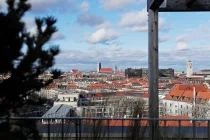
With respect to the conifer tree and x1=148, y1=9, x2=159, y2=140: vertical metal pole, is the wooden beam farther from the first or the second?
the conifer tree

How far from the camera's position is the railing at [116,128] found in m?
4.86

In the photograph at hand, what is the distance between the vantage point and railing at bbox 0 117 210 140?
486 centimetres

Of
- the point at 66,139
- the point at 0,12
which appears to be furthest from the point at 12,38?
the point at 66,139

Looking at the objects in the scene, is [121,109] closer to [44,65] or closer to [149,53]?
[149,53]

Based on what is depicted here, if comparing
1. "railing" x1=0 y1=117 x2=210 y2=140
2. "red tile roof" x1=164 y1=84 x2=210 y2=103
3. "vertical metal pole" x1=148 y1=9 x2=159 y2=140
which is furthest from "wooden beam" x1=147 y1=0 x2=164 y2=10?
"red tile roof" x1=164 y1=84 x2=210 y2=103

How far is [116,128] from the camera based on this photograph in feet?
16.8

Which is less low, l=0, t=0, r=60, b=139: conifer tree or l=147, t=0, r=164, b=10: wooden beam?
l=147, t=0, r=164, b=10: wooden beam

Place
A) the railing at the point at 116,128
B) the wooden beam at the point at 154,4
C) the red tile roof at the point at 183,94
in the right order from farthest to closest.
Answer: the red tile roof at the point at 183,94, the railing at the point at 116,128, the wooden beam at the point at 154,4

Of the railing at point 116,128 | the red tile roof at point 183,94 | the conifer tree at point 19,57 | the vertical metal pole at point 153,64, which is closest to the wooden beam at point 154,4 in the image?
the vertical metal pole at point 153,64

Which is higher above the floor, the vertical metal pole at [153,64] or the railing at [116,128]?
the vertical metal pole at [153,64]

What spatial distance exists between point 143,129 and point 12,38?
3.01 m

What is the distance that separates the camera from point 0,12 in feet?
7.72

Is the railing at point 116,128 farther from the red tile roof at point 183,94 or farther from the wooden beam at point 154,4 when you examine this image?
the red tile roof at point 183,94

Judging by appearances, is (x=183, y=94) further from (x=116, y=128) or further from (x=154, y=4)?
(x=154, y=4)
